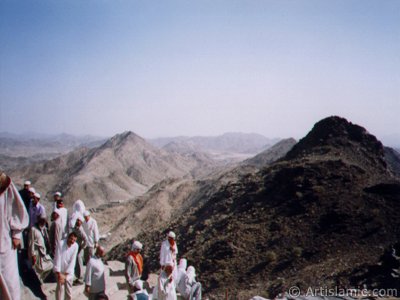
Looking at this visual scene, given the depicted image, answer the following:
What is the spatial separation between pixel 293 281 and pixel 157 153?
7969cm

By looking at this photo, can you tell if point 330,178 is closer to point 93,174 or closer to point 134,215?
point 134,215

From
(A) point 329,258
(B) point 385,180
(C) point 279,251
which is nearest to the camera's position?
(A) point 329,258

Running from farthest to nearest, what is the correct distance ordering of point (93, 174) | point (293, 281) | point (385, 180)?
point (93, 174), point (385, 180), point (293, 281)

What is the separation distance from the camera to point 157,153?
89.6 m

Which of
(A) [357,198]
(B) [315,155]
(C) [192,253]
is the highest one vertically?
(B) [315,155]

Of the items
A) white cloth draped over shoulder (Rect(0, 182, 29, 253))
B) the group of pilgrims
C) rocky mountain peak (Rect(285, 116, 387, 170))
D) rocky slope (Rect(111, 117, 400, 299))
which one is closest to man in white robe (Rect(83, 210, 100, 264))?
the group of pilgrims

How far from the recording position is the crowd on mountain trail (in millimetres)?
4176

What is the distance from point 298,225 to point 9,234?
12.5 metres

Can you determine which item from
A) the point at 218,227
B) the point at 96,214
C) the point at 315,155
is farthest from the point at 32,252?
the point at 96,214

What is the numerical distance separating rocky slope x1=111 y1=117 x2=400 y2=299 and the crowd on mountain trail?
558cm

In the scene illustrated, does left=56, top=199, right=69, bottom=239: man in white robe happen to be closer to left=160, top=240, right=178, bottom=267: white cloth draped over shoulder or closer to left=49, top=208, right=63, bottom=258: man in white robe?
left=49, top=208, right=63, bottom=258: man in white robe

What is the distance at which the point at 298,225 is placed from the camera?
14.9 meters

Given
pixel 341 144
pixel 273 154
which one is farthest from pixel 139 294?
pixel 273 154

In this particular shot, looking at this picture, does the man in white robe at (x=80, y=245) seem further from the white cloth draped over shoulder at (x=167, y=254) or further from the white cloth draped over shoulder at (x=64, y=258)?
the white cloth draped over shoulder at (x=167, y=254)
